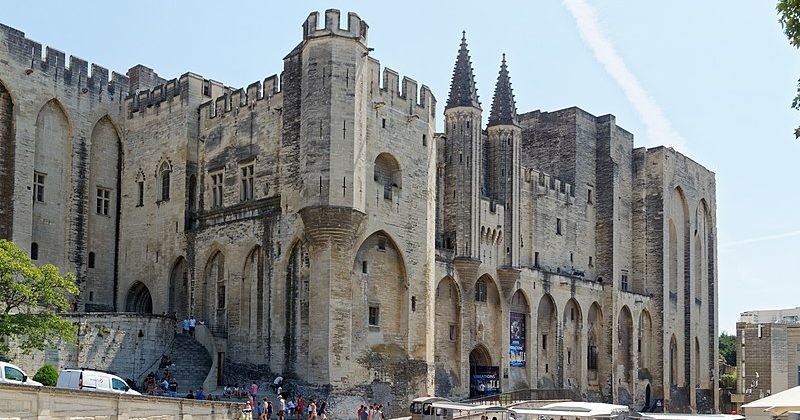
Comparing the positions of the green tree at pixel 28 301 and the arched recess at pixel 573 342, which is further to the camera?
the arched recess at pixel 573 342

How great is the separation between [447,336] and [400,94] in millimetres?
12867

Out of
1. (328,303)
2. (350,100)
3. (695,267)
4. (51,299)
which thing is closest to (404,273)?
(328,303)

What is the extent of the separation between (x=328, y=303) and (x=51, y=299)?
402 inches

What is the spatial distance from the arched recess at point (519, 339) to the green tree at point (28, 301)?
1015 inches

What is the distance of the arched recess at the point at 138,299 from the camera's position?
160 ft

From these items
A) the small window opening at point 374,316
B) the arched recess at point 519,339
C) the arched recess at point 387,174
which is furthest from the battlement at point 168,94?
the arched recess at point 519,339

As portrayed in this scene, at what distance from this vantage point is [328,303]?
39031 mm

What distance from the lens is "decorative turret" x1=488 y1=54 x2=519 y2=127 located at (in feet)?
176

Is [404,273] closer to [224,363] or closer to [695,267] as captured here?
[224,363]

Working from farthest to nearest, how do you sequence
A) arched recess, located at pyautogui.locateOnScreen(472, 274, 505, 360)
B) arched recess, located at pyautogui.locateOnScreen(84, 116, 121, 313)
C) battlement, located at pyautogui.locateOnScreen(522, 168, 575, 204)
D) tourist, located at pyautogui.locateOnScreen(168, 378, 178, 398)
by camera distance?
battlement, located at pyautogui.locateOnScreen(522, 168, 575, 204) → arched recess, located at pyautogui.locateOnScreen(472, 274, 505, 360) → arched recess, located at pyautogui.locateOnScreen(84, 116, 121, 313) → tourist, located at pyautogui.locateOnScreen(168, 378, 178, 398)

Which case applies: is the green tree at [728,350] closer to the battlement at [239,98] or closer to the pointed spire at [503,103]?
the pointed spire at [503,103]

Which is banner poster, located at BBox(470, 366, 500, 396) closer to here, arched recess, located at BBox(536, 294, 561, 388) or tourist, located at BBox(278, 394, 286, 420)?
arched recess, located at BBox(536, 294, 561, 388)

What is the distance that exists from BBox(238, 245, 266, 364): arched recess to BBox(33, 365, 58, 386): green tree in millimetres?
9408

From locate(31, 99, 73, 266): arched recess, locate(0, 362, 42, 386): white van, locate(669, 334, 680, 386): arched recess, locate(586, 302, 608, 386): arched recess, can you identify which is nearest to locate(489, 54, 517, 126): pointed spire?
locate(586, 302, 608, 386): arched recess
